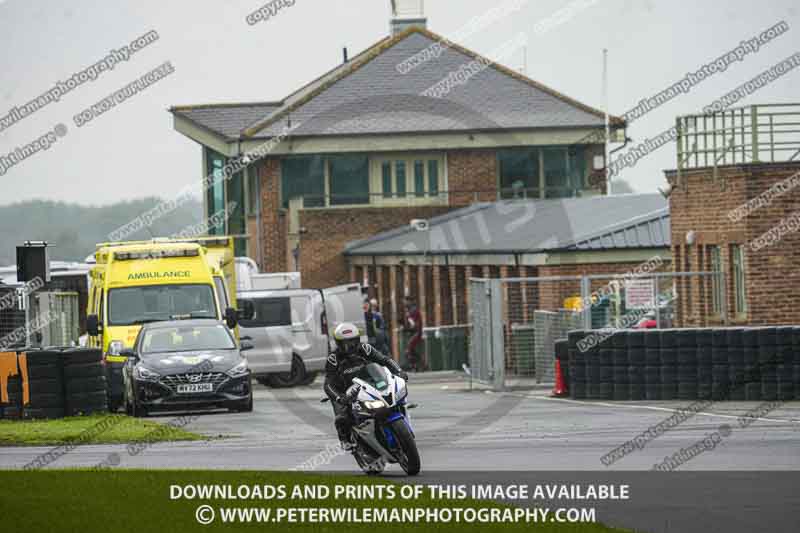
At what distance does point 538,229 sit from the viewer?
45469 millimetres

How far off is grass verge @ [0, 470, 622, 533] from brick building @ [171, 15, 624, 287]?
40048mm

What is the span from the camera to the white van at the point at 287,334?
125ft

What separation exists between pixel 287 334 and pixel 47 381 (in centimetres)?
1385

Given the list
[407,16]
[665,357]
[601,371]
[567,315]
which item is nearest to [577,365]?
[601,371]

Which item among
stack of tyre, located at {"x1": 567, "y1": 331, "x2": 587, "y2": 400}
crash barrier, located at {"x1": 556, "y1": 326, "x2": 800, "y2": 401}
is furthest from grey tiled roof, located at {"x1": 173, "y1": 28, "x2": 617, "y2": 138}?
crash barrier, located at {"x1": 556, "y1": 326, "x2": 800, "y2": 401}

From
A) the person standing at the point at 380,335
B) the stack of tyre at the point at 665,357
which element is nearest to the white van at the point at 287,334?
the person standing at the point at 380,335

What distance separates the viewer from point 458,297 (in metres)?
48.6

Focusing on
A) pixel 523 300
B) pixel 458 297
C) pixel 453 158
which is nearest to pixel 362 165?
pixel 453 158

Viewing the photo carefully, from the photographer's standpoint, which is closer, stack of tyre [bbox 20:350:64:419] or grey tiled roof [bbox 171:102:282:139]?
stack of tyre [bbox 20:350:64:419]

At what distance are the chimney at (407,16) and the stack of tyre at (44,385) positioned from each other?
45858 mm

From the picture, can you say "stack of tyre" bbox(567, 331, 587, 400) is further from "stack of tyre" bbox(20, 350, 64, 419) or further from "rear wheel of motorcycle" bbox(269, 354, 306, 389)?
"rear wheel of motorcycle" bbox(269, 354, 306, 389)

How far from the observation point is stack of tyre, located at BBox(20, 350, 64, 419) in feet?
80.9

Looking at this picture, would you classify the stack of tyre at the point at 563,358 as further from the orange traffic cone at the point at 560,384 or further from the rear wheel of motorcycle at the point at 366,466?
the rear wheel of motorcycle at the point at 366,466

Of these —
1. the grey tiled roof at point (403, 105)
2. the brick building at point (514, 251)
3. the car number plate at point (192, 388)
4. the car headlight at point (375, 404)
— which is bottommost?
the car number plate at point (192, 388)
